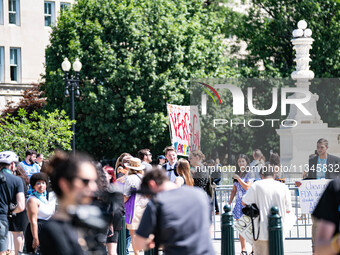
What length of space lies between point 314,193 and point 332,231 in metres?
8.46

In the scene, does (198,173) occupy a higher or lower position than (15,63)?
lower

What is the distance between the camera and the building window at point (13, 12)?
48969 millimetres

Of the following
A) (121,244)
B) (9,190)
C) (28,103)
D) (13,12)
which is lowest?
(121,244)

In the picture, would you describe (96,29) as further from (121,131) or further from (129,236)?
(129,236)

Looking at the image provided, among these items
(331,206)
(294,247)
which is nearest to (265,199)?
(294,247)

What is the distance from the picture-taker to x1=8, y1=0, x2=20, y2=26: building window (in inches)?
1928

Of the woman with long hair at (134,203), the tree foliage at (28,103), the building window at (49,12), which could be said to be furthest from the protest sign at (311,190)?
the building window at (49,12)

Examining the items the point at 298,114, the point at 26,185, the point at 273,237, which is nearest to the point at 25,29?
the point at 298,114

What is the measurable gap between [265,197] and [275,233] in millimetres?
609

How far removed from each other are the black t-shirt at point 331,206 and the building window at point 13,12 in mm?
45609

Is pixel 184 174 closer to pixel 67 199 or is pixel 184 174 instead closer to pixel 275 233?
pixel 275 233

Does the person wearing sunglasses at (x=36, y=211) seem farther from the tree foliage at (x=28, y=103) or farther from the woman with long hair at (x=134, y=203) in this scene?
the tree foliage at (x=28, y=103)

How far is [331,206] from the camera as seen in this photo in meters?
5.30

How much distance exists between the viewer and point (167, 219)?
5816 millimetres
